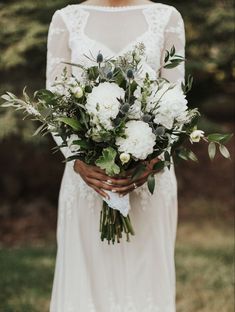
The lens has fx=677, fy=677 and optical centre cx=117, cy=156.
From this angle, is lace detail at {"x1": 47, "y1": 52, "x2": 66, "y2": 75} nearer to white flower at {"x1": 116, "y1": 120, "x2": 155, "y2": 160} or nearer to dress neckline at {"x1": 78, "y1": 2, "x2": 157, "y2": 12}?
dress neckline at {"x1": 78, "y1": 2, "x2": 157, "y2": 12}

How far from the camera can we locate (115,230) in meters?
3.06

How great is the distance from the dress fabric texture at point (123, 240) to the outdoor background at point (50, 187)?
1663 mm

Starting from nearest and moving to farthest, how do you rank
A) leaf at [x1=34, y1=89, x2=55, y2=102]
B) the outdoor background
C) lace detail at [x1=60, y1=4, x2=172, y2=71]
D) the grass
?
1. leaf at [x1=34, y1=89, x2=55, y2=102]
2. lace detail at [x1=60, y1=4, x2=172, y2=71]
3. the grass
4. the outdoor background

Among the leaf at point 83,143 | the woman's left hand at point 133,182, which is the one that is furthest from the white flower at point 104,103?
the woman's left hand at point 133,182

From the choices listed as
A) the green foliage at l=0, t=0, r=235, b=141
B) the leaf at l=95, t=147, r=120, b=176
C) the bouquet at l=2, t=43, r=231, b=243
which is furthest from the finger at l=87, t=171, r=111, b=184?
the green foliage at l=0, t=0, r=235, b=141

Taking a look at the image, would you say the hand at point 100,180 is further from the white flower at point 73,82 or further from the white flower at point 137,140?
the white flower at point 73,82

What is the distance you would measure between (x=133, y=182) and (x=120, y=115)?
1.23ft

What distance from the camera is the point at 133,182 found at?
9.77ft

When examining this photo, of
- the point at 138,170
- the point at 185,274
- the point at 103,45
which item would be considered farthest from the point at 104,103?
the point at 185,274

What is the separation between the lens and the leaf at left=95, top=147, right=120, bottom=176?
2.68 m

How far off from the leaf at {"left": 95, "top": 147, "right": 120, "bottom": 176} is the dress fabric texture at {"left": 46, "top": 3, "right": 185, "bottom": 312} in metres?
0.53

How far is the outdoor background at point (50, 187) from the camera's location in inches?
215

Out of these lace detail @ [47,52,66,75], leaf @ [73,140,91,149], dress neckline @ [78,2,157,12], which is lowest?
leaf @ [73,140,91,149]

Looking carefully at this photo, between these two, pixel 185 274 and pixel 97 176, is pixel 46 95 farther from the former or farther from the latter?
pixel 185 274
